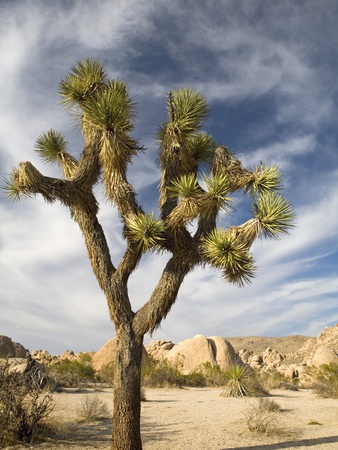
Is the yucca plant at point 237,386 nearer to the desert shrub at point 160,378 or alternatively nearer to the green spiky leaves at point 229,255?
the desert shrub at point 160,378

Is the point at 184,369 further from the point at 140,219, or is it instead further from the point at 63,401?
the point at 140,219

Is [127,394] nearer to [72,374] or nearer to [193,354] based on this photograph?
[72,374]

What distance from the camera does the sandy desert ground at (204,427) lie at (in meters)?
8.00

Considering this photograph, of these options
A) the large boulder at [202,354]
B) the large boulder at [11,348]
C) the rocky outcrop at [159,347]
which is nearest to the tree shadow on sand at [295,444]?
the large boulder at [11,348]

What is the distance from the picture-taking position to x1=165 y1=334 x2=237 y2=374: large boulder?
2672 centimetres

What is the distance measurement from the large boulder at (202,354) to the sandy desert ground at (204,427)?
40.6 feet

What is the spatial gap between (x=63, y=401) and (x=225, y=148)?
30.3 feet

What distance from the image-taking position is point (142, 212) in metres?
8.20

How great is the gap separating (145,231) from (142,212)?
37.9 inches

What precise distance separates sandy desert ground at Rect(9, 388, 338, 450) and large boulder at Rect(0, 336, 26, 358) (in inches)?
307

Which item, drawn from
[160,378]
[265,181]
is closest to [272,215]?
[265,181]

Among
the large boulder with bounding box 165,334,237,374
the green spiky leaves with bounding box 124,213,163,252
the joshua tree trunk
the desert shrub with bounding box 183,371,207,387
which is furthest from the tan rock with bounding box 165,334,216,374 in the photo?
the green spiky leaves with bounding box 124,213,163,252

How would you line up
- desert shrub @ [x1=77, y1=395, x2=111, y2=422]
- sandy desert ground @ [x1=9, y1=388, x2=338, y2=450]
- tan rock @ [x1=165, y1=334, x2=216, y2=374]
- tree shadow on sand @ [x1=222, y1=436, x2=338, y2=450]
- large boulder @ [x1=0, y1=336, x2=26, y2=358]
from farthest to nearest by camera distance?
1. tan rock @ [x1=165, y1=334, x2=216, y2=374]
2. large boulder @ [x1=0, y1=336, x2=26, y2=358]
3. desert shrub @ [x1=77, y1=395, x2=111, y2=422]
4. sandy desert ground @ [x1=9, y1=388, x2=338, y2=450]
5. tree shadow on sand @ [x1=222, y1=436, x2=338, y2=450]

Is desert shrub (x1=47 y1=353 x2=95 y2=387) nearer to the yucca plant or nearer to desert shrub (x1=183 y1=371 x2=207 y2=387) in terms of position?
desert shrub (x1=183 y1=371 x2=207 y2=387)
